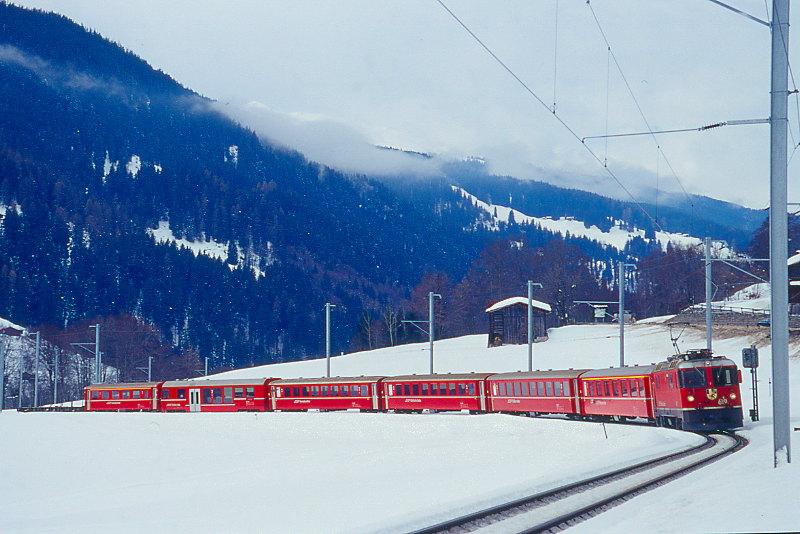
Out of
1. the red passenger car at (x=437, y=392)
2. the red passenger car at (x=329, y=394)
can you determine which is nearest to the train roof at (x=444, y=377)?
the red passenger car at (x=437, y=392)

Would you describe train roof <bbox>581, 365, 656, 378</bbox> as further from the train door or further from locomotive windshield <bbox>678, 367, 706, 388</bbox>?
the train door

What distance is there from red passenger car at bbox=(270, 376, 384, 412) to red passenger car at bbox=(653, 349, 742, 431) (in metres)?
27.9

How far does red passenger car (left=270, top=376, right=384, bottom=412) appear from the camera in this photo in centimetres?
6506

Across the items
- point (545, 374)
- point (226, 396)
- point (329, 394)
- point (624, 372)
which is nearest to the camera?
point (624, 372)

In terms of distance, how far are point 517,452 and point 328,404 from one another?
112 feet

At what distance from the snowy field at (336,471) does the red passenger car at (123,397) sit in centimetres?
432

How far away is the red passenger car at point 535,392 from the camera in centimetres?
5050

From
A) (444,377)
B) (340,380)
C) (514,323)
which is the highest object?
(514,323)

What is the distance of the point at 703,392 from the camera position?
3875cm

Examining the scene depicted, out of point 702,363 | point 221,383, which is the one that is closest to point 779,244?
point 702,363

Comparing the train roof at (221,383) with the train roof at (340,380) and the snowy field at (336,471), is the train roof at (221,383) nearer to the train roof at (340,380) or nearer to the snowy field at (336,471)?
the train roof at (340,380)

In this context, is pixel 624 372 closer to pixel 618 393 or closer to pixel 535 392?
pixel 618 393

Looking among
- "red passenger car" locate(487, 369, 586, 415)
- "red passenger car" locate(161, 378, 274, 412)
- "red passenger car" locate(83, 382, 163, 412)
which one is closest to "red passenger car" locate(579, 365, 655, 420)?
"red passenger car" locate(487, 369, 586, 415)

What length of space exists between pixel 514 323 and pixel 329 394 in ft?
163
